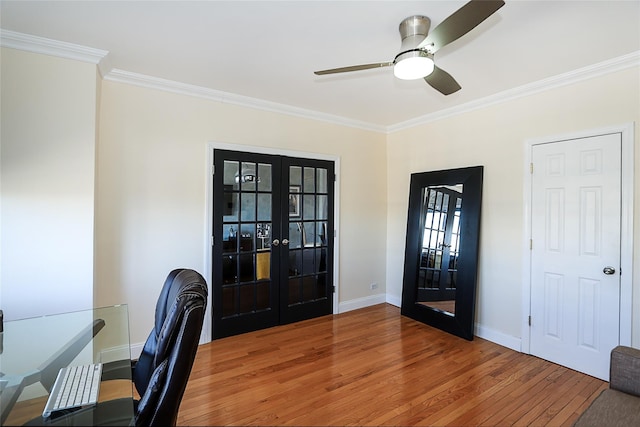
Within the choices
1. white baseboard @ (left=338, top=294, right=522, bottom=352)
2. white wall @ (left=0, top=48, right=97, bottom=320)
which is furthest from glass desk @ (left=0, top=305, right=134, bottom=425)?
white baseboard @ (left=338, top=294, right=522, bottom=352)

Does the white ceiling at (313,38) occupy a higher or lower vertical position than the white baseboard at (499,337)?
higher

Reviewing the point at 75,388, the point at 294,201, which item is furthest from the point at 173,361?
the point at 294,201

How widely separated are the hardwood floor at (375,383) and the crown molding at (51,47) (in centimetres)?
267

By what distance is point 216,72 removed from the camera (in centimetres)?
285

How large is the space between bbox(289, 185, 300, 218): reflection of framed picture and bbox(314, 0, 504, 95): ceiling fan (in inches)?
76.2

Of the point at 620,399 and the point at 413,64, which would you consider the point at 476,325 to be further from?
the point at 413,64

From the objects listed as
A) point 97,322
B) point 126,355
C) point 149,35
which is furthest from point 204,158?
point 126,355

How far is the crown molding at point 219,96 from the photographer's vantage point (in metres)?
2.87

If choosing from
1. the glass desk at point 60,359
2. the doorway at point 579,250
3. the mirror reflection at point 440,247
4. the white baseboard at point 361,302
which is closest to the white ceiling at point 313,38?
the doorway at point 579,250

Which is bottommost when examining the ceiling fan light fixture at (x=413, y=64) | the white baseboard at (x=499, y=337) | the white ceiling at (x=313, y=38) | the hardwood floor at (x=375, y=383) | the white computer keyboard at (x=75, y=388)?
the hardwood floor at (x=375, y=383)

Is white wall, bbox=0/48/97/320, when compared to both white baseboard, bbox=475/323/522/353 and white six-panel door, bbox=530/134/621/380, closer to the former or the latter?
white baseboard, bbox=475/323/522/353

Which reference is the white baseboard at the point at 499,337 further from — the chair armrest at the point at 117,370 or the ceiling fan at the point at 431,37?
the chair armrest at the point at 117,370

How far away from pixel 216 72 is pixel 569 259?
3.56m

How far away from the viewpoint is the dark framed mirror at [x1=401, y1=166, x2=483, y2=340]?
3471 millimetres
